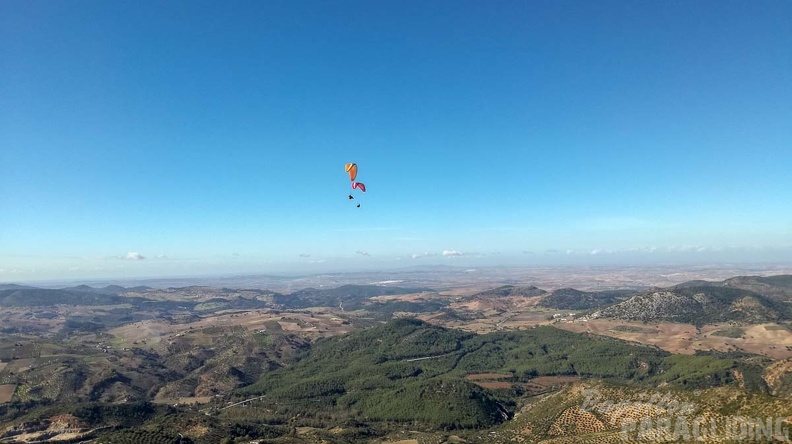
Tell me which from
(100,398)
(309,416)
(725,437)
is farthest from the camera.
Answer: (100,398)

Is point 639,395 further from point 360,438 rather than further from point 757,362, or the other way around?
point 757,362

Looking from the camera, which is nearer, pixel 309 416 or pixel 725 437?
pixel 725 437

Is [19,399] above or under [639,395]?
under

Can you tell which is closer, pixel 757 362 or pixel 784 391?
pixel 784 391

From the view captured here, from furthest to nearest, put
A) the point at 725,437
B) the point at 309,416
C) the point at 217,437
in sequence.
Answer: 1. the point at 309,416
2. the point at 217,437
3. the point at 725,437

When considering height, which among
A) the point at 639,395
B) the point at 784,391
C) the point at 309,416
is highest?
the point at 639,395

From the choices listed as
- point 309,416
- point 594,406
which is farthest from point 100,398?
point 594,406

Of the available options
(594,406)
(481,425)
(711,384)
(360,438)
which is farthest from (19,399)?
(711,384)

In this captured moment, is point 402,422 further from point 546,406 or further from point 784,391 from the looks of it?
point 784,391

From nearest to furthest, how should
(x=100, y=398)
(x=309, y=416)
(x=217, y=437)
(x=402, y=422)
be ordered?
(x=217, y=437) → (x=402, y=422) → (x=309, y=416) → (x=100, y=398)
